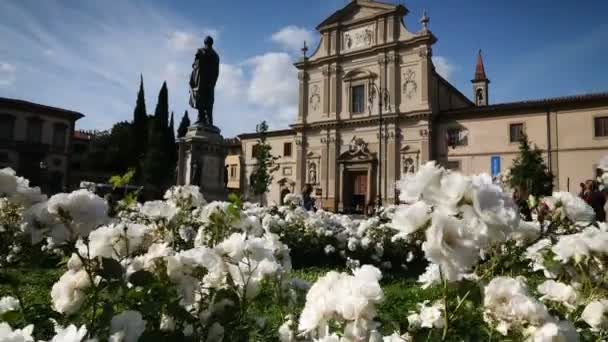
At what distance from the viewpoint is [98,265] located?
126 centimetres

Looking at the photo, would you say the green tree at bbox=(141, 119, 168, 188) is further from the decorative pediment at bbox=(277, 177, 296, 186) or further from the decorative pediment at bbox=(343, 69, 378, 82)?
the decorative pediment at bbox=(343, 69, 378, 82)

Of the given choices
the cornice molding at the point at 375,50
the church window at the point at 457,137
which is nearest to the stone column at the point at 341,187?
the church window at the point at 457,137

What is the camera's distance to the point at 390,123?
25.5 m

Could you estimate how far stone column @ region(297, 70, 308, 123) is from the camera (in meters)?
29.6

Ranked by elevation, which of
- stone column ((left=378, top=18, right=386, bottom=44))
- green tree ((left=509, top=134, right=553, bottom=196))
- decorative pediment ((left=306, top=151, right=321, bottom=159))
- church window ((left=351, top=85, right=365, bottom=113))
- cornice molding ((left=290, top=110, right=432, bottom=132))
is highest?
stone column ((left=378, top=18, right=386, bottom=44))

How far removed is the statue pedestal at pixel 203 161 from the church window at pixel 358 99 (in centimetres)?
1838

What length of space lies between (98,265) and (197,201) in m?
1.51

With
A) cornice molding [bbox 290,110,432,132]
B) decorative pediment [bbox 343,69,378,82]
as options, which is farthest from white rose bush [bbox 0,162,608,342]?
decorative pediment [bbox 343,69,378,82]

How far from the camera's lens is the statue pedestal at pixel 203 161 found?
994cm

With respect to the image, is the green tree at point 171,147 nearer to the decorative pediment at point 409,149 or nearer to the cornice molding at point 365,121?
the cornice molding at point 365,121

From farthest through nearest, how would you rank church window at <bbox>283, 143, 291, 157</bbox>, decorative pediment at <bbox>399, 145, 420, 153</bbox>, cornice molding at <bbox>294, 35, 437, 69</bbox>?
church window at <bbox>283, 143, 291, 157</bbox>, cornice molding at <bbox>294, 35, 437, 69</bbox>, decorative pediment at <bbox>399, 145, 420, 153</bbox>

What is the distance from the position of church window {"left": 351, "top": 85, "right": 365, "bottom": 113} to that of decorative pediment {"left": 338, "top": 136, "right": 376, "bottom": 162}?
2.11 meters

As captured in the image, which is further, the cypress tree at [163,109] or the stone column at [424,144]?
the cypress tree at [163,109]

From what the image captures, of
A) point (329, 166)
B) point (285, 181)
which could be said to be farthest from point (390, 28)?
point (285, 181)
